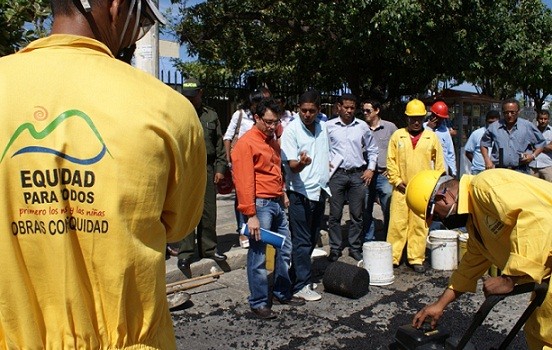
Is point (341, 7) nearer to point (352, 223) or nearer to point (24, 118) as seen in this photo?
point (352, 223)

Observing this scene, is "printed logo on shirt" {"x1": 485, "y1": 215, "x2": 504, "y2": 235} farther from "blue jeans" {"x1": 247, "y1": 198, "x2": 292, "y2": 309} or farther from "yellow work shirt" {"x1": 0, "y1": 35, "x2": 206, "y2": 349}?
"blue jeans" {"x1": 247, "y1": 198, "x2": 292, "y2": 309}

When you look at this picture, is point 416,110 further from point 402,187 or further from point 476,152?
point 476,152

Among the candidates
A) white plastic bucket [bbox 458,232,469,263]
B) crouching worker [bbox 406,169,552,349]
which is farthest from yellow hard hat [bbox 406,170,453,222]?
white plastic bucket [bbox 458,232,469,263]

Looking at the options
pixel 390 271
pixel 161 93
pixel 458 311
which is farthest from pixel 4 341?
pixel 390 271

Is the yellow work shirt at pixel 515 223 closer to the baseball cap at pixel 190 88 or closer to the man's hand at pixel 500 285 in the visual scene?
the man's hand at pixel 500 285

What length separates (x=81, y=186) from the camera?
4.14 feet

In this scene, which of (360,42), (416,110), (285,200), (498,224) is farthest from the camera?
(360,42)

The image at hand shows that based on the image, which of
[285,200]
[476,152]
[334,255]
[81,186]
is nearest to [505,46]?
[476,152]

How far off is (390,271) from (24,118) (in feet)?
18.1

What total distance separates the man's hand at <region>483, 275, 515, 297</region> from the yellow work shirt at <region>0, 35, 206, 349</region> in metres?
1.81

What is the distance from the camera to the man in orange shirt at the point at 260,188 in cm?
502

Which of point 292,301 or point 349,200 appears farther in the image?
point 349,200

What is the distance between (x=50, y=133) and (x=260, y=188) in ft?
13.0

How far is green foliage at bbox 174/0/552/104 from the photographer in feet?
34.8
